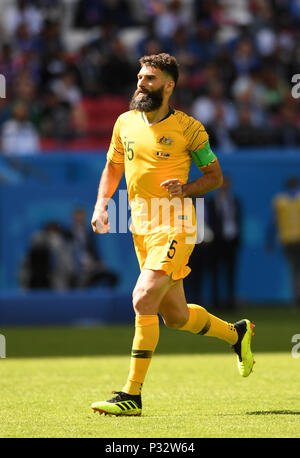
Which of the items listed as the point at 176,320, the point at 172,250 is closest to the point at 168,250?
the point at 172,250

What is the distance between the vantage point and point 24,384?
8820 mm

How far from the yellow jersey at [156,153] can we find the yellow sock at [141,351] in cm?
69

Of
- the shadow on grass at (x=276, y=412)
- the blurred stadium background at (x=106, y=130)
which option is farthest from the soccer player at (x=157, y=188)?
the blurred stadium background at (x=106, y=130)

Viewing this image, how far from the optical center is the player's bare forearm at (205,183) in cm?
725

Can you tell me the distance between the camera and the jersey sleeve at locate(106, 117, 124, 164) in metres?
7.57

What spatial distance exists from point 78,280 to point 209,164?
9046 millimetres

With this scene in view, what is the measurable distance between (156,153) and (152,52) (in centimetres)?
1168

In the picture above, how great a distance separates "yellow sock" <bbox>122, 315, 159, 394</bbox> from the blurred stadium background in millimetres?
8094

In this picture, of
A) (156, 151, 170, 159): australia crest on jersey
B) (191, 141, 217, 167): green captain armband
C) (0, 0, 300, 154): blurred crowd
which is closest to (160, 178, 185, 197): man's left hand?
(156, 151, 170, 159): australia crest on jersey

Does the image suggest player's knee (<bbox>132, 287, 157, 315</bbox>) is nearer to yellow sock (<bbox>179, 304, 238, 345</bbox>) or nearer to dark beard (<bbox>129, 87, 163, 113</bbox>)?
Result: yellow sock (<bbox>179, 304, 238, 345</bbox>)

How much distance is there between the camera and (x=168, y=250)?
7168 millimetres

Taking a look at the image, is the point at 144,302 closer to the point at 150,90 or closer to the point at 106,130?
the point at 150,90

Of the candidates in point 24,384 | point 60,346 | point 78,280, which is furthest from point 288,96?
point 24,384

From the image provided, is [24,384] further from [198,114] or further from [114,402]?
[198,114]
